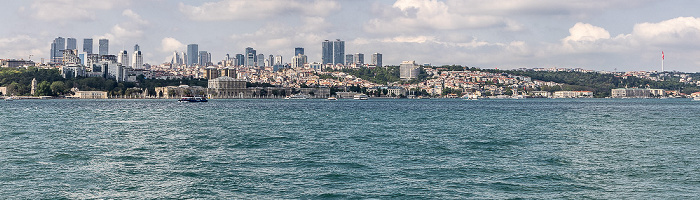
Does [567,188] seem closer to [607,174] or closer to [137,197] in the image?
Answer: [607,174]

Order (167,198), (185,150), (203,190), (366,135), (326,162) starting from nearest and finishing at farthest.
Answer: (167,198)
(203,190)
(326,162)
(185,150)
(366,135)

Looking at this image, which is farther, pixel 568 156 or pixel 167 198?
pixel 568 156

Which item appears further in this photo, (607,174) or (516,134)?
(516,134)

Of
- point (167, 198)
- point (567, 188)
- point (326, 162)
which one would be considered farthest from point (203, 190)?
point (567, 188)

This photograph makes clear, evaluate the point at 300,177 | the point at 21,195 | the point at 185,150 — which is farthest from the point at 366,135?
the point at 21,195

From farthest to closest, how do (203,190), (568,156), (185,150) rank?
(185,150)
(568,156)
(203,190)

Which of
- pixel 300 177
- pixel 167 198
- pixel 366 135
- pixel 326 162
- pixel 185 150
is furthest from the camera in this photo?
pixel 366 135

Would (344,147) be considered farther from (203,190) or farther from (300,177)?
(203,190)

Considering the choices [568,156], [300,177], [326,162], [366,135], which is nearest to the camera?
[300,177]

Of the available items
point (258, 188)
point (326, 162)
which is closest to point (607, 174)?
point (326, 162)
